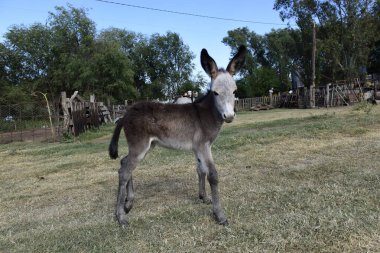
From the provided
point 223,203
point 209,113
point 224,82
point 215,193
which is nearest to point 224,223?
point 215,193

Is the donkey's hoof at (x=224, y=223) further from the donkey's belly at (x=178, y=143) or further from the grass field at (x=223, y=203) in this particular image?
the donkey's belly at (x=178, y=143)

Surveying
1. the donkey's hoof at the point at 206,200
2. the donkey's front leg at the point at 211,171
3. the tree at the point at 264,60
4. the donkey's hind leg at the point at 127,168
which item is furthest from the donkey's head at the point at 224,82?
the tree at the point at 264,60

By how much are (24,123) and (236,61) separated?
1860cm

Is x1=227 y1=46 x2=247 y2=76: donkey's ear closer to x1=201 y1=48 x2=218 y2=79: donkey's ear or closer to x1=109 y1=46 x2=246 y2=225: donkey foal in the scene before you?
x1=109 y1=46 x2=246 y2=225: donkey foal

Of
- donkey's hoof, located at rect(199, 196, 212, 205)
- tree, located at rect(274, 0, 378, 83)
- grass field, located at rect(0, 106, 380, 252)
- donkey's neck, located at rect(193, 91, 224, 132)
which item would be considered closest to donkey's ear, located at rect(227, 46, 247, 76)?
donkey's neck, located at rect(193, 91, 224, 132)

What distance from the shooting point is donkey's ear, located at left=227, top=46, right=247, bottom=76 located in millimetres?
4602

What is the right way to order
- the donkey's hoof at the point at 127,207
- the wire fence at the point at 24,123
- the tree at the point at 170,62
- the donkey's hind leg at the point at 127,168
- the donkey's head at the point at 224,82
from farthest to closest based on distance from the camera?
the tree at the point at 170,62 → the wire fence at the point at 24,123 → the donkey's hoof at the point at 127,207 → the donkey's hind leg at the point at 127,168 → the donkey's head at the point at 224,82

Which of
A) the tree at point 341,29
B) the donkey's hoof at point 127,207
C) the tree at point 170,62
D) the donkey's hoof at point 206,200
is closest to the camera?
the donkey's hoof at point 127,207

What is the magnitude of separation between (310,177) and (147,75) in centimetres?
6162

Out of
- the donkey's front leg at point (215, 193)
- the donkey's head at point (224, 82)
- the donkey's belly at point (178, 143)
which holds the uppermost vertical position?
the donkey's head at point (224, 82)

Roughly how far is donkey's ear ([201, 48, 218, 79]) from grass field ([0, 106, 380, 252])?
5.99 feet

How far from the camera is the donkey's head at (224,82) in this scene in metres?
4.26

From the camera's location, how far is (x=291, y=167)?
22.9ft

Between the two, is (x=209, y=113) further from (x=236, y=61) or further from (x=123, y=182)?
(x=123, y=182)
